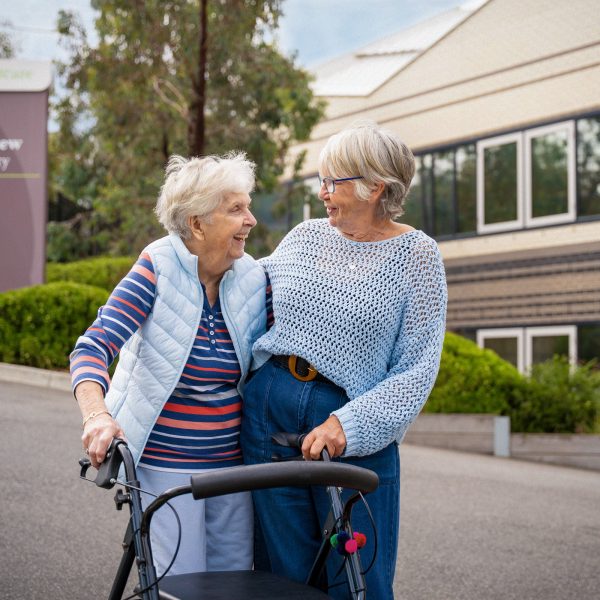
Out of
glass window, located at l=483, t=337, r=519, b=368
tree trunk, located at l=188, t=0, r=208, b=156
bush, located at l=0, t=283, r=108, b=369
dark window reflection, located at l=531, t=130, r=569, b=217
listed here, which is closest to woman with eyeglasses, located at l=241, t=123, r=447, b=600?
bush, located at l=0, t=283, r=108, b=369

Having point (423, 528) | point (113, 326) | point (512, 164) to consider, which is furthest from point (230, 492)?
point (512, 164)

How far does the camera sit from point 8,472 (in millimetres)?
7996

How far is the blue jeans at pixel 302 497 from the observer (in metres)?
3.11

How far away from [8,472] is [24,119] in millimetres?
10423

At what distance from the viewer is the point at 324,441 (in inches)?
116

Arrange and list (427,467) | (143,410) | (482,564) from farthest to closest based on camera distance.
Answer: (427,467) < (482,564) < (143,410)

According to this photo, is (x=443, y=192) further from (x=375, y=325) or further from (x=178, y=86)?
(x=375, y=325)

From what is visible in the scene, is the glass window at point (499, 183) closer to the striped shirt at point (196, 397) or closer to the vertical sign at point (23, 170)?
the vertical sign at point (23, 170)

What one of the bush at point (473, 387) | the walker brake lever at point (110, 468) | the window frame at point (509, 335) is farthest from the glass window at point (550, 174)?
the walker brake lever at point (110, 468)

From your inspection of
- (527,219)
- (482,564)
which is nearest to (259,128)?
(527,219)

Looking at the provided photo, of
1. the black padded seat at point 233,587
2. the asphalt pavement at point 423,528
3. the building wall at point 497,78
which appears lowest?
the asphalt pavement at point 423,528

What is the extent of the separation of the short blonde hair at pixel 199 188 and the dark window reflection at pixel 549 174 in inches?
644

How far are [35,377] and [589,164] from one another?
33.9ft

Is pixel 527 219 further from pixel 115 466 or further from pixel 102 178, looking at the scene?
pixel 115 466
